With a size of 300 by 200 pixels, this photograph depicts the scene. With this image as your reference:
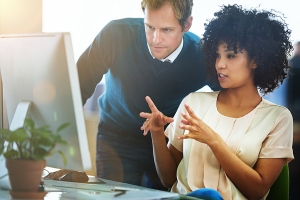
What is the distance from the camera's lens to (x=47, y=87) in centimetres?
165

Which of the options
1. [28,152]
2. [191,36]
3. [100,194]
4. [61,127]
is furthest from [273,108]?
[28,152]

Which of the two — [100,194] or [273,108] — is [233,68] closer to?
[273,108]

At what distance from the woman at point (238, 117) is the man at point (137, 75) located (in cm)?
13

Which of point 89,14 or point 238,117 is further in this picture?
point 89,14

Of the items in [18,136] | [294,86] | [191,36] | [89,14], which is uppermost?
[89,14]

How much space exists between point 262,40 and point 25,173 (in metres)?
1.23

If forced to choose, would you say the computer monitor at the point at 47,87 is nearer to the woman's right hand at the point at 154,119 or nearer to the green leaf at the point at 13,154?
the green leaf at the point at 13,154

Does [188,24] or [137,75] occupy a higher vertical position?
[188,24]

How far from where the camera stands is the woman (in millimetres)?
2160

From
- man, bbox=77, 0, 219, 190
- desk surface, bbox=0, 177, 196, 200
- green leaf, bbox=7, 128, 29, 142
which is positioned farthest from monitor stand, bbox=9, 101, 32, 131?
man, bbox=77, 0, 219, 190

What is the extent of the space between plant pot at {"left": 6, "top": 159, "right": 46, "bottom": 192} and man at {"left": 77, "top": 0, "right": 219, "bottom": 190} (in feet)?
3.41

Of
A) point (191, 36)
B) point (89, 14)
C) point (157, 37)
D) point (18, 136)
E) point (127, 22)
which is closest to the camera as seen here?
point (18, 136)

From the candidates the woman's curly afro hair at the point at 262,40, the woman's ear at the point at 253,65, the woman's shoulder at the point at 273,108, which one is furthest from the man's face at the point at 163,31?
the woman's shoulder at the point at 273,108

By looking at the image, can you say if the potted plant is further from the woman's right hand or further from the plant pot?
the woman's right hand
